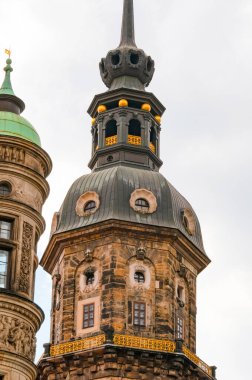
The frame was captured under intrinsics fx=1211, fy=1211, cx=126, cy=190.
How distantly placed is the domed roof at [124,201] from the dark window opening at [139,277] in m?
2.66

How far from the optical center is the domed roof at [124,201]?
59.7 metres

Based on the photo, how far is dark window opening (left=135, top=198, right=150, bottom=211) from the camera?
6012cm

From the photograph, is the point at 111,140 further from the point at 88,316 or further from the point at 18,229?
the point at 18,229

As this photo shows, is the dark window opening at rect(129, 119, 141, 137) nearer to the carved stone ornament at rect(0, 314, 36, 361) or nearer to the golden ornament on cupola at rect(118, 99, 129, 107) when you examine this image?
the golden ornament on cupola at rect(118, 99, 129, 107)

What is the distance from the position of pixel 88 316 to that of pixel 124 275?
260cm

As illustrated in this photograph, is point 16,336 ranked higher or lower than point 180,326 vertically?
lower

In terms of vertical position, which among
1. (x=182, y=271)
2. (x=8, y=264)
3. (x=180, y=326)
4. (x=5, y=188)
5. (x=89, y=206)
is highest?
(x=89, y=206)

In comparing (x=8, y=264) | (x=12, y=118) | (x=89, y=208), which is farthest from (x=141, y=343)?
(x=8, y=264)

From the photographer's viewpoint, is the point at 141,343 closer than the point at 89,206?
Yes

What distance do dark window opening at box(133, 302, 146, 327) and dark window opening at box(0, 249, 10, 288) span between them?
24698 millimetres

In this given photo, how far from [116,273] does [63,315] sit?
11.0ft

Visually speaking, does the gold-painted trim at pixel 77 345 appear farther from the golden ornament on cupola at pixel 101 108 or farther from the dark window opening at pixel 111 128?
the golden ornament on cupola at pixel 101 108

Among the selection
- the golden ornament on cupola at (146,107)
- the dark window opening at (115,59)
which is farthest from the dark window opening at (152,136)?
the dark window opening at (115,59)

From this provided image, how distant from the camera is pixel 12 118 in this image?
115ft
